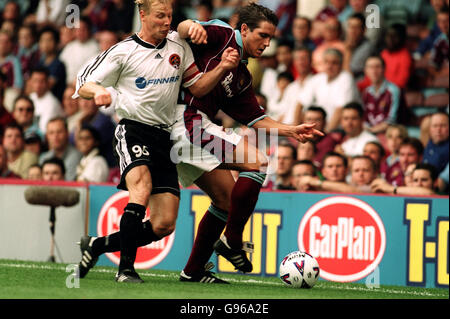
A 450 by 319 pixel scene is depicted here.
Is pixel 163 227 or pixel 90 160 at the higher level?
pixel 90 160

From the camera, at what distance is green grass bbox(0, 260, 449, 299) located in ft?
19.4

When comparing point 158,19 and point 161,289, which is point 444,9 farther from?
point 161,289

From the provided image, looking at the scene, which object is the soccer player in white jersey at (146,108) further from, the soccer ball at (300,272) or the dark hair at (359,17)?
the dark hair at (359,17)

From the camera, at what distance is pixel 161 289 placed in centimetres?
641

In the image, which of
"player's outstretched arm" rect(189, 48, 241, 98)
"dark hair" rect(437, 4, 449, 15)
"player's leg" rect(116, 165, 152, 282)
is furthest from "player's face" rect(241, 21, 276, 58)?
"dark hair" rect(437, 4, 449, 15)

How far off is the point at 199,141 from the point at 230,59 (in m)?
0.69

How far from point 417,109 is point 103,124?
4161 mm

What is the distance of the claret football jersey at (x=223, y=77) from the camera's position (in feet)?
22.9

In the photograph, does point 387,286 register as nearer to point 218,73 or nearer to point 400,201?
point 400,201

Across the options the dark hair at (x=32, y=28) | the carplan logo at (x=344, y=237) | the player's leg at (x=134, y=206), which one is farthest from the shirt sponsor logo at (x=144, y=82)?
the dark hair at (x=32, y=28)

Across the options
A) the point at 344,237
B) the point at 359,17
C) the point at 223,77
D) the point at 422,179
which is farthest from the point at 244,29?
the point at 359,17

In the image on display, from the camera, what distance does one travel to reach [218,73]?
6.71 m

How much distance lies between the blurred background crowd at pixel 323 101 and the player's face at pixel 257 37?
2.81m

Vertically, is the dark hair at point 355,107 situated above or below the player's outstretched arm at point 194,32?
below
